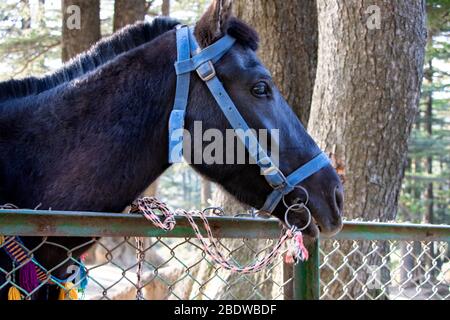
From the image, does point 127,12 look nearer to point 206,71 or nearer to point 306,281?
point 206,71

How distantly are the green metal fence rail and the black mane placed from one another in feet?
4.02

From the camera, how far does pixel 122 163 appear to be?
110 inches

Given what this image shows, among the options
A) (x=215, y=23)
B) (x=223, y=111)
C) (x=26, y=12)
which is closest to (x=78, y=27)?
(x=26, y=12)

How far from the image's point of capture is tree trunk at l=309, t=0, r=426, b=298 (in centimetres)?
504

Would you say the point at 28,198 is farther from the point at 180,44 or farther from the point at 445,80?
the point at 445,80

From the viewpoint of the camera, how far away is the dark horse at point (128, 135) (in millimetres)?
2729

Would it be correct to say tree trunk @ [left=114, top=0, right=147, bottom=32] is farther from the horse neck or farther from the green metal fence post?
the green metal fence post

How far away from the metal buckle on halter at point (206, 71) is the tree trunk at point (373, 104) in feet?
8.38

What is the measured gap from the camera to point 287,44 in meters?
6.56

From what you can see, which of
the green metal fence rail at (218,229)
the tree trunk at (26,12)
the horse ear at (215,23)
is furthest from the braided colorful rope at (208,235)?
the tree trunk at (26,12)

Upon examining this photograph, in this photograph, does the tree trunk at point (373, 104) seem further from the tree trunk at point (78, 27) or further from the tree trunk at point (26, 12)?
the tree trunk at point (26, 12)

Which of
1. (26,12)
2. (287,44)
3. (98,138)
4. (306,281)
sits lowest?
(306,281)

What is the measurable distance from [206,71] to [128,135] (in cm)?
50
